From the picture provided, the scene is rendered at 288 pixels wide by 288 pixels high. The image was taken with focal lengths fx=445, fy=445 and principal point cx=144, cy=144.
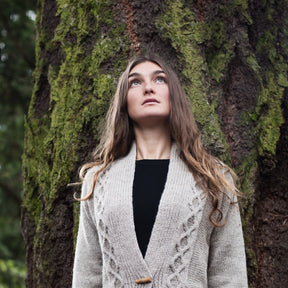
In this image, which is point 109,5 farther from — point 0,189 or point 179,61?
point 0,189

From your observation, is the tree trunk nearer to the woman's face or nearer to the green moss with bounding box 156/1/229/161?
the green moss with bounding box 156/1/229/161

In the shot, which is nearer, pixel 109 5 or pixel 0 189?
pixel 109 5

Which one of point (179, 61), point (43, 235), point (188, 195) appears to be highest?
point (179, 61)

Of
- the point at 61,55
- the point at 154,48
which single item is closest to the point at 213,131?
the point at 154,48

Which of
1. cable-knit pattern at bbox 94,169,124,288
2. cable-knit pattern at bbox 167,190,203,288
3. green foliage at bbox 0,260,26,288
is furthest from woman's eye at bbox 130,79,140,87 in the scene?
green foliage at bbox 0,260,26,288

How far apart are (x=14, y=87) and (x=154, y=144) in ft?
15.7

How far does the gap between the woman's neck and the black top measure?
0.05 meters

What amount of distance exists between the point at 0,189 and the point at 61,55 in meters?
4.82

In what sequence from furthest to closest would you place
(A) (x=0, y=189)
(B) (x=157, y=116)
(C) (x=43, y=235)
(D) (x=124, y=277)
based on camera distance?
(A) (x=0, y=189)
(C) (x=43, y=235)
(B) (x=157, y=116)
(D) (x=124, y=277)

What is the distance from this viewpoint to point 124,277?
7.66ft

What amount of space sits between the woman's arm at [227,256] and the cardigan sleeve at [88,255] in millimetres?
651

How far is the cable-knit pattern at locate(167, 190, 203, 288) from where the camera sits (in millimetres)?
2297

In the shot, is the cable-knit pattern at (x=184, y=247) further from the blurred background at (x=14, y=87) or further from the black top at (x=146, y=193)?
the blurred background at (x=14, y=87)

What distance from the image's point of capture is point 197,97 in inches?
116
